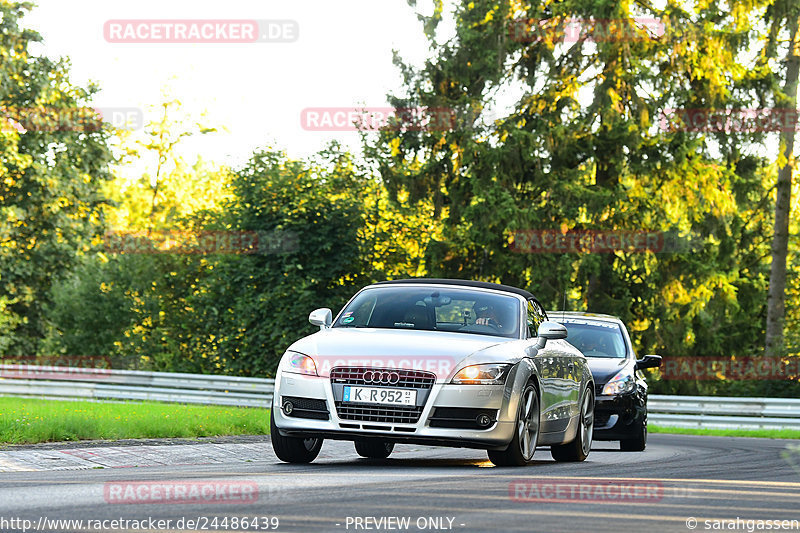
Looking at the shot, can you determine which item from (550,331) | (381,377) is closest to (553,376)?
(550,331)

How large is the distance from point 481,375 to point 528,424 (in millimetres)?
1131

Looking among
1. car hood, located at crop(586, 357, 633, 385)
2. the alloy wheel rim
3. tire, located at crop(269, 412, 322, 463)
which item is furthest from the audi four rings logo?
car hood, located at crop(586, 357, 633, 385)

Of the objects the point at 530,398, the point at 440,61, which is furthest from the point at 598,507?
the point at 440,61

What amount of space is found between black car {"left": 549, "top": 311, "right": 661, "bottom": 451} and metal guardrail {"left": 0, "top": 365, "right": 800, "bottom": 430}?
566 inches

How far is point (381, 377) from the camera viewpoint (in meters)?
10.9

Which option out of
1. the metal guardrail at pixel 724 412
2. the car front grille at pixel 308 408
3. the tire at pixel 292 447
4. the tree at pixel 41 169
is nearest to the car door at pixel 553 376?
the car front grille at pixel 308 408

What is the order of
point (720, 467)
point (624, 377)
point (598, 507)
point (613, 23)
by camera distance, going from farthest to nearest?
point (613, 23) < point (624, 377) < point (720, 467) < point (598, 507)

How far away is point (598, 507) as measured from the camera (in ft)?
26.5

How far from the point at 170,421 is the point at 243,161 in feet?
77.6

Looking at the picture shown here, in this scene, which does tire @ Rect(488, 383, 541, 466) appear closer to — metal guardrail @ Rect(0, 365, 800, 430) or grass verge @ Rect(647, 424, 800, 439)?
grass verge @ Rect(647, 424, 800, 439)

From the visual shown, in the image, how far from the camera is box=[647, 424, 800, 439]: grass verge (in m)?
28.5

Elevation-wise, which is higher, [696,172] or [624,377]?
[696,172]

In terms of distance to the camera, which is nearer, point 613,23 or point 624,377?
point 624,377

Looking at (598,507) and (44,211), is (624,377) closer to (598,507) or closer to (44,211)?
(598,507)
